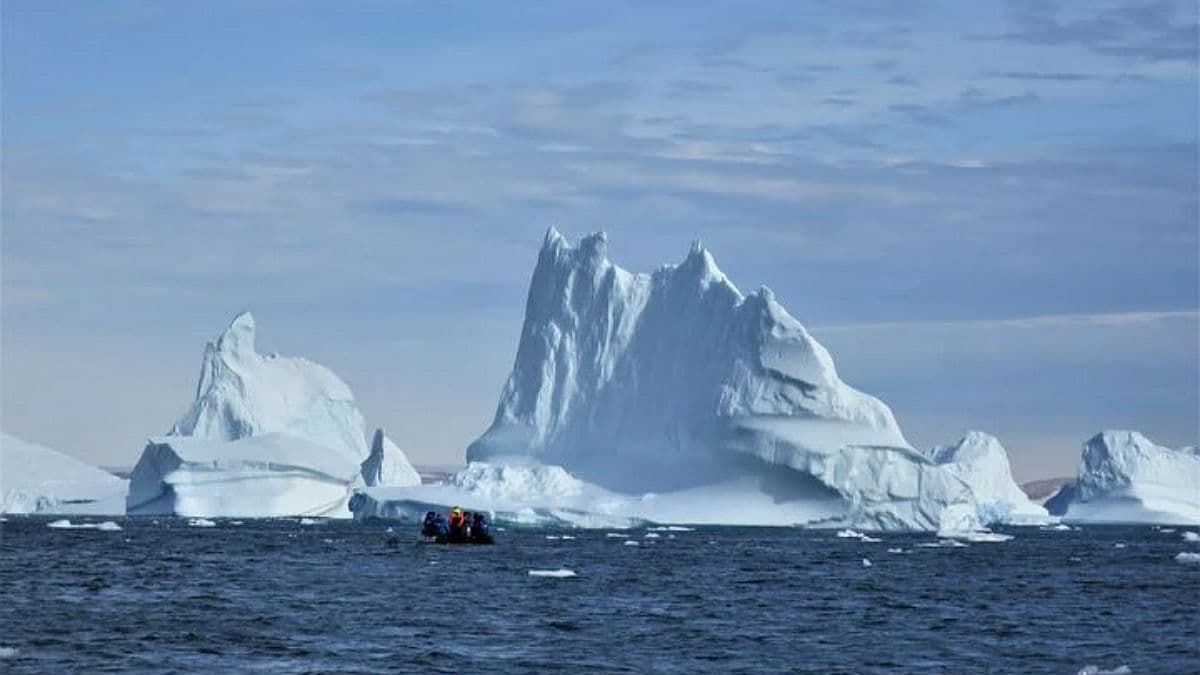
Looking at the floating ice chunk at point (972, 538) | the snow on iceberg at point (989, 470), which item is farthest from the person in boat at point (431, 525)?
the snow on iceberg at point (989, 470)

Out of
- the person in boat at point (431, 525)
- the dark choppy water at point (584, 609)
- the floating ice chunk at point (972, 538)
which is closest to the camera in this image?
the dark choppy water at point (584, 609)

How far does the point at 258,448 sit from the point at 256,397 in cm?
698

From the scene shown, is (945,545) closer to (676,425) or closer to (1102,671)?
(676,425)

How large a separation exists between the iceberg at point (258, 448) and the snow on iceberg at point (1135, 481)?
35.8 meters

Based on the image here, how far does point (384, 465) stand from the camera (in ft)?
265

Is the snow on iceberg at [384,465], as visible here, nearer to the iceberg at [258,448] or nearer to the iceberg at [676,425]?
the iceberg at [258,448]

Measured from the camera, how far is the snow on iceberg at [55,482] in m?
100

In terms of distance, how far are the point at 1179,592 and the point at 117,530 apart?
41.5 meters

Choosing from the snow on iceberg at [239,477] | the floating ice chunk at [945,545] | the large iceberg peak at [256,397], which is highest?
the large iceberg peak at [256,397]

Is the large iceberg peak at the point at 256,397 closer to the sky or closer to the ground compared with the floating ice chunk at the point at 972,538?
closer to the sky

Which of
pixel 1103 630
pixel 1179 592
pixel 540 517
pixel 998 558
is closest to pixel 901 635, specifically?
pixel 1103 630

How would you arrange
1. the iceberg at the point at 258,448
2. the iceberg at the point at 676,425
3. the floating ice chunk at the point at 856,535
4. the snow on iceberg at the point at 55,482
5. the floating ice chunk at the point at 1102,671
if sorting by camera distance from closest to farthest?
the floating ice chunk at the point at 1102,671, the iceberg at the point at 676,425, the floating ice chunk at the point at 856,535, the iceberg at the point at 258,448, the snow on iceberg at the point at 55,482

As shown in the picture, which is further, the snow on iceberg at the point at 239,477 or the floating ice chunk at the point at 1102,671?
the snow on iceberg at the point at 239,477

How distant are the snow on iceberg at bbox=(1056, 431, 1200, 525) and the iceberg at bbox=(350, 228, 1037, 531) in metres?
27.9
